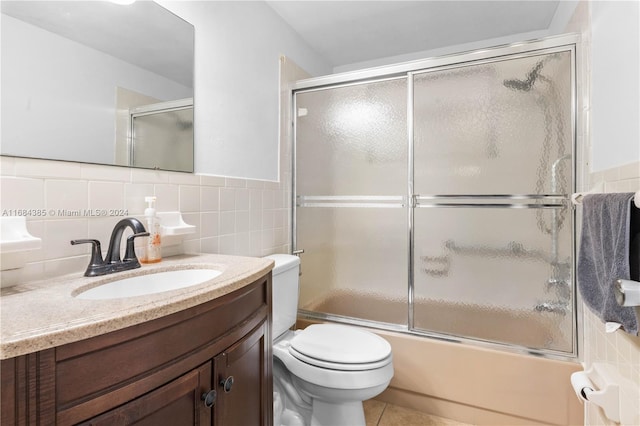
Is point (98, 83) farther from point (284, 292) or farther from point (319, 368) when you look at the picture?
point (319, 368)

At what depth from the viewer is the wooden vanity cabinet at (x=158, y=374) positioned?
1.54 ft

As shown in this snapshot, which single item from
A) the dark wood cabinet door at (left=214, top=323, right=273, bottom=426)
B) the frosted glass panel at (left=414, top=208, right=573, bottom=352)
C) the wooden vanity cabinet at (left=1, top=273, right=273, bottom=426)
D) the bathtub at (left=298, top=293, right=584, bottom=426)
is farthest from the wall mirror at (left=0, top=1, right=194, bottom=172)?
the bathtub at (left=298, top=293, right=584, bottom=426)

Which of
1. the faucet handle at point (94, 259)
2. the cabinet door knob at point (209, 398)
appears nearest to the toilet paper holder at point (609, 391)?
the cabinet door knob at point (209, 398)

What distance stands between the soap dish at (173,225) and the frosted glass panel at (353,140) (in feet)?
3.24

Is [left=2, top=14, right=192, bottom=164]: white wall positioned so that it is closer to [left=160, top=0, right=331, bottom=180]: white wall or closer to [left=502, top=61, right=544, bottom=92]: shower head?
[left=160, top=0, right=331, bottom=180]: white wall

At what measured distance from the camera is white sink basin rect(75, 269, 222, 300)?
Result: 0.85 meters

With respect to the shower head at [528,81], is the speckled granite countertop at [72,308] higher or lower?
lower

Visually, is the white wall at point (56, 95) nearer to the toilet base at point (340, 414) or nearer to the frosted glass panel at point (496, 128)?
the toilet base at point (340, 414)

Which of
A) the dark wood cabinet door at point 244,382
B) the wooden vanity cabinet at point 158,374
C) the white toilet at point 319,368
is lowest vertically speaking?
the white toilet at point 319,368

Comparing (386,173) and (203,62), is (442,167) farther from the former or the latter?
(203,62)

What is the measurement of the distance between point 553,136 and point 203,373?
179cm

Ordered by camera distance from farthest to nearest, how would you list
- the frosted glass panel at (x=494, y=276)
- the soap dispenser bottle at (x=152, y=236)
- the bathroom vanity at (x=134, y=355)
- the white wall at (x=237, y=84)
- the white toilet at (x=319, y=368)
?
the frosted glass panel at (x=494, y=276), the white wall at (x=237, y=84), the white toilet at (x=319, y=368), the soap dispenser bottle at (x=152, y=236), the bathroom vanity at (x=134, y=355)

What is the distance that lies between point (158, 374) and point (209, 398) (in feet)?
0.57

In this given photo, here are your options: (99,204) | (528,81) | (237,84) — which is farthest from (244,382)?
(528,81)
